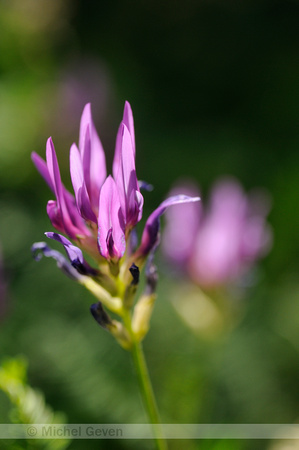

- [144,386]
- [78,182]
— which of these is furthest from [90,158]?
[144,386]

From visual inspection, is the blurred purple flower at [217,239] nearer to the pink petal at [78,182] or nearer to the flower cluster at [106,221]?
the flower cluster at [106,221]

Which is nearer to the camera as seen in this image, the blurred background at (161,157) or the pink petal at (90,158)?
the pink petal at (90,158)

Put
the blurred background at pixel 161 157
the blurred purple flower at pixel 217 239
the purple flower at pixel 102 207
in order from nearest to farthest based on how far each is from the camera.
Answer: the purple flower at pixel 102 207
the blurred background at pixel 161 157
the blurred purple flower at pixel 217 239

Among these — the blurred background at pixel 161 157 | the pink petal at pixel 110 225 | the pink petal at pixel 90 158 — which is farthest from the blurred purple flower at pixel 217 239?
the pink petal at pixel 110 225

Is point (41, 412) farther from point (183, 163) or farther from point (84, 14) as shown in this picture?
point (84, 14)

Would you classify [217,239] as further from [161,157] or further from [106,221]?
[161,157]

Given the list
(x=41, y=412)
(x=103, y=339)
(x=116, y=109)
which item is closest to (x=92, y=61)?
(x=116, y=109)

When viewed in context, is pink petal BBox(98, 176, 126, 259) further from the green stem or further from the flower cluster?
the green stem

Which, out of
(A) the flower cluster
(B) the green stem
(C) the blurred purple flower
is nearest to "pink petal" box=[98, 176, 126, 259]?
(A) the flower cluster
